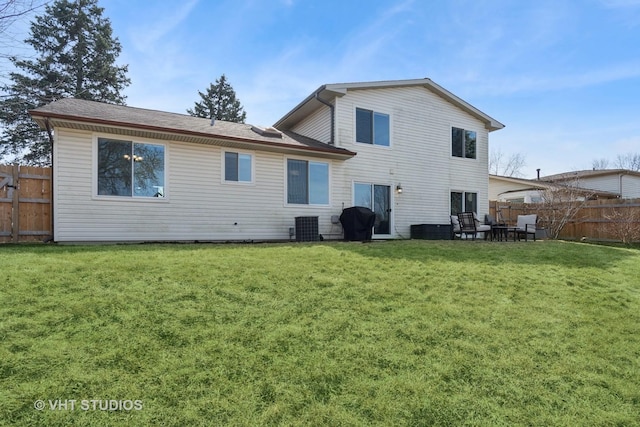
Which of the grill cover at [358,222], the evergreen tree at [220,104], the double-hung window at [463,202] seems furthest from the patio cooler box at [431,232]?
the evergreen tree at [220,104]

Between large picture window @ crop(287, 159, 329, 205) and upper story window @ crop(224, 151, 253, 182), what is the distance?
3.95ft

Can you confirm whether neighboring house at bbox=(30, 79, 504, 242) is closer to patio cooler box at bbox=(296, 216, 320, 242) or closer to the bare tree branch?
patio cooler box at bbox=(296, 216, 320, 242)

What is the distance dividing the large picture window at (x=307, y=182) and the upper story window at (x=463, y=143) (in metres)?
5.85

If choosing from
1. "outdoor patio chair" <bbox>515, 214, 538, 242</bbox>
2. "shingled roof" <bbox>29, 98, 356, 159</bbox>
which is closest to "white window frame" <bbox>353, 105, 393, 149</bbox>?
"shingled roof" <bbox>29, 98, 356, 159</bbox>

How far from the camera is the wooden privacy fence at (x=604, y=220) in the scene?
497 inches

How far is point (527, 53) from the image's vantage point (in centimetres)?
1320

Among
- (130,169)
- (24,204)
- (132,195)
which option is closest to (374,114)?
(130,169)

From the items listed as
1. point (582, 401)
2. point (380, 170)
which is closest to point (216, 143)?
point (380, 170)

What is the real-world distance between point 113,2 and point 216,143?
525 centimetres

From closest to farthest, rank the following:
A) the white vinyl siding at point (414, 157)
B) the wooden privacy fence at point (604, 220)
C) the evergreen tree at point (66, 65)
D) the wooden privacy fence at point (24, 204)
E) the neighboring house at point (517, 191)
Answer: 1. the wooden privacy fence at point (24, 204)
2. the white vinyl siding at point (414, 157)
3. the wooden privacy fence at point (604, 220)
4. the neighboring house at point (517, 191)
5. the evergreen tree at point (66, 65)

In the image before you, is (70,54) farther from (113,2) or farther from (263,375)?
(263,375)

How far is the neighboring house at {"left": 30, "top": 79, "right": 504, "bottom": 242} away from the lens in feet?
25.7

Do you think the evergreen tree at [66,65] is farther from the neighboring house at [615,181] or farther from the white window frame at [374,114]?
the neighboring house at [615,181]

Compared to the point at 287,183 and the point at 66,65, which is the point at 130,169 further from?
the point at 66,65
